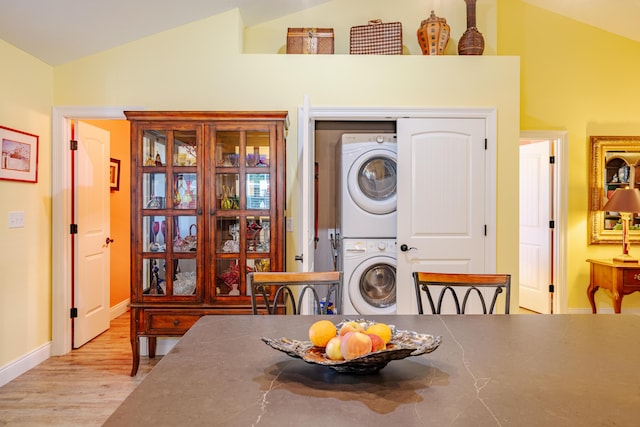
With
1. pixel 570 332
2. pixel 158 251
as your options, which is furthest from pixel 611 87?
pixel 158 251

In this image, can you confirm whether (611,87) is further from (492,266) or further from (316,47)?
(316,47)

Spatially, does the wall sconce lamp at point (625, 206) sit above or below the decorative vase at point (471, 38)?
below

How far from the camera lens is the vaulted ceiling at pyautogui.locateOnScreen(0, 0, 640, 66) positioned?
2732mm

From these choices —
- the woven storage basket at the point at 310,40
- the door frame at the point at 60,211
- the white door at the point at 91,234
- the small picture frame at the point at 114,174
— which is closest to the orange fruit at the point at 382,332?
the woven storage basket at the point at 310,40

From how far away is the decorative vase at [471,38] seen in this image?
3461 mm

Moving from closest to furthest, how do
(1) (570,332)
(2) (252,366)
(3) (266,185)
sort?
(2) (252,366) → (1) (570,332) → (3) (266,185)

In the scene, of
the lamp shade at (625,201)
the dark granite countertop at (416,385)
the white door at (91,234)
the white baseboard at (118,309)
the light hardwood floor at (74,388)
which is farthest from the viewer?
the white baseboard at (118,309)

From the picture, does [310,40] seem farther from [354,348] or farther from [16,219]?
[354,348]

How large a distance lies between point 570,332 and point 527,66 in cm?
360

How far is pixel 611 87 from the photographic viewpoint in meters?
4.30

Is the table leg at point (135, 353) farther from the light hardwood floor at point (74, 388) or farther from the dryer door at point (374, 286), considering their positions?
the dryer door at point (374, 286)

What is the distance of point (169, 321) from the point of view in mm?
3012

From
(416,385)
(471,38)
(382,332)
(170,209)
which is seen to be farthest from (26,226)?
(471,38)

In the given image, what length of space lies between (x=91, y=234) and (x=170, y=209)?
133 cm
